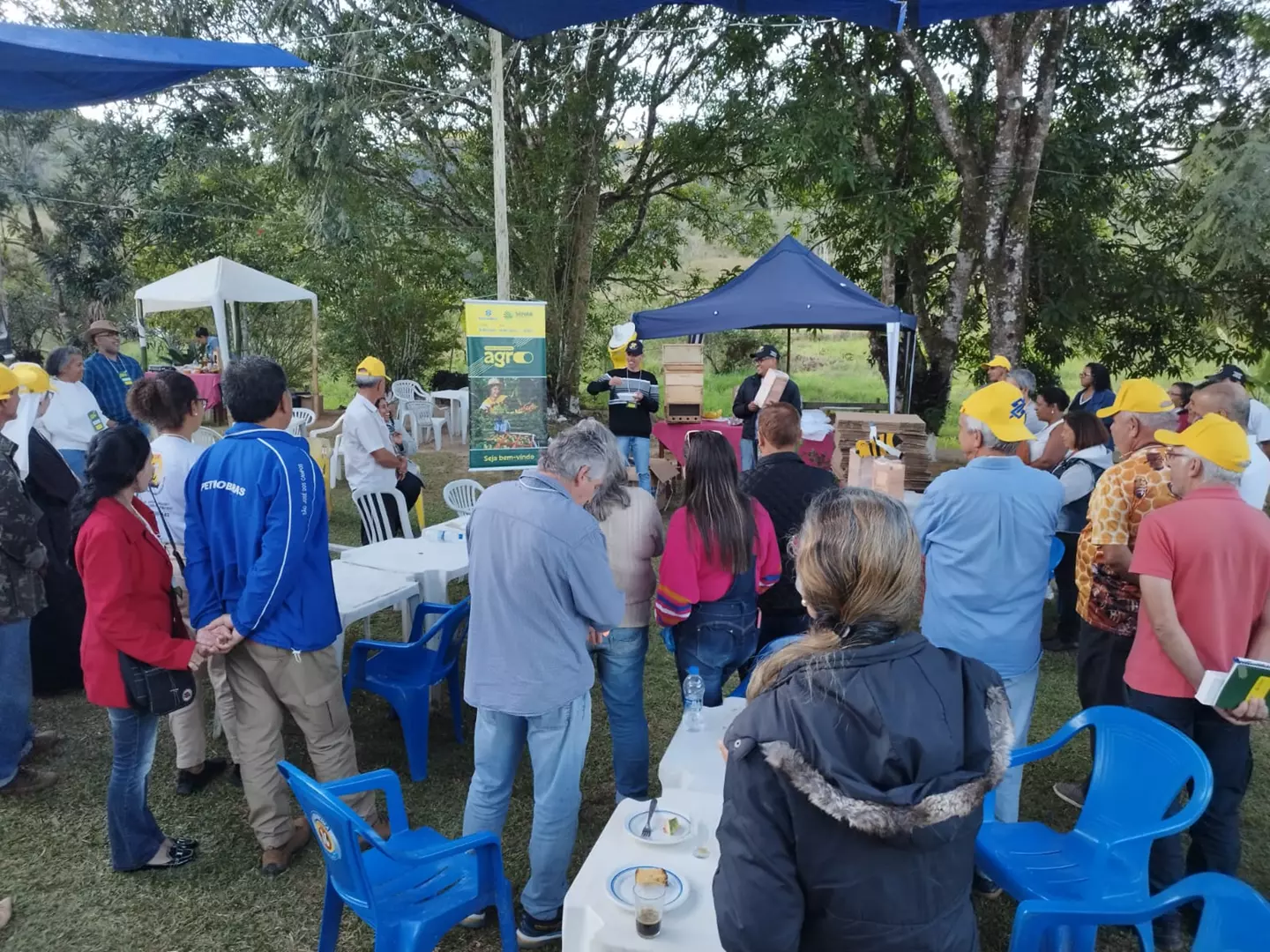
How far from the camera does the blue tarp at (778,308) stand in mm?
7875

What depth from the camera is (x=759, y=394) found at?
6.76 meters

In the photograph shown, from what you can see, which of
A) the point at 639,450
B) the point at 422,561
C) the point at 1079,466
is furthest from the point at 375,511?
the point at 1079,466

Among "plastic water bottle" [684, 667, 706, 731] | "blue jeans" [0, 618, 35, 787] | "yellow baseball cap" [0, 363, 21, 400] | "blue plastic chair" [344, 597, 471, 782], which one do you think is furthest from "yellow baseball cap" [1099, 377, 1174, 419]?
"blue jeans" [0, 618, 35, 787]

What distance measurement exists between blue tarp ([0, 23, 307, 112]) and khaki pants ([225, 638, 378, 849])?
7.02ft

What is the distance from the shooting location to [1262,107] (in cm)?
1039

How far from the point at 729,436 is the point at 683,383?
0.77 meters

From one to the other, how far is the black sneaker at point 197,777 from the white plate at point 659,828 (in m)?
2.32

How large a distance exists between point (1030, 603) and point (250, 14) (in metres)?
13.0

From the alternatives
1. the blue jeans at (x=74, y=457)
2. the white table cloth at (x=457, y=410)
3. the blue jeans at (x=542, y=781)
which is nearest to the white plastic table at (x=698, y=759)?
the blue jeans at (x=542, y=781)

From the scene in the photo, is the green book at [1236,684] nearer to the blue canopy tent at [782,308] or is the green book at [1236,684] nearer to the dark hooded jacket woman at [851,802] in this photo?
the dark hooded jacket woman at [851,802]

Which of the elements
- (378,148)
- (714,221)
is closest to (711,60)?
(714,221)

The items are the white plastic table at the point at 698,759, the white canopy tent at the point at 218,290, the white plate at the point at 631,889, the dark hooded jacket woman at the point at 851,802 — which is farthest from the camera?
the white canopy tent at the point at 218,290

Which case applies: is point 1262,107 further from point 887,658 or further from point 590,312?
point 887,658

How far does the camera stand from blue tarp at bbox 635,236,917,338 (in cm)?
788
